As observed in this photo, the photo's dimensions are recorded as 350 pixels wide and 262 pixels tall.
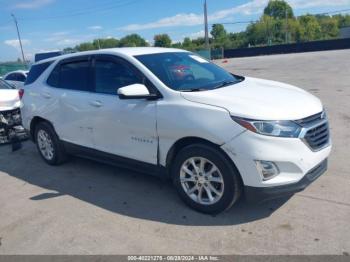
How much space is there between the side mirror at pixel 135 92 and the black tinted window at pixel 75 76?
127 cm

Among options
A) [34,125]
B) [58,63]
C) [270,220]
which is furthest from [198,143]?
[34,125]

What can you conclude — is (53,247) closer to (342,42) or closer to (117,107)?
(117,107)

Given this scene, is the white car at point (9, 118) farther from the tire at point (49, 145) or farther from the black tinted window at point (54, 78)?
the black tinted window at point (54, 78)

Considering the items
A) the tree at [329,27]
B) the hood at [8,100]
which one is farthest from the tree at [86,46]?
the tree at [329,27]

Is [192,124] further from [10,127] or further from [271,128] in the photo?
[10,127]

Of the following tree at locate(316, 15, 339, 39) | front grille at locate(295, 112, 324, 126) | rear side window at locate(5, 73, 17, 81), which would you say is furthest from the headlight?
tree at locate(316, 15, 339, 39)

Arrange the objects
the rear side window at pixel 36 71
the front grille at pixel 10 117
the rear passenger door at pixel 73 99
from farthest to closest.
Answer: the front grille at pixel 10 117
the rear side window at pixel 36 71
the rear passenger door at pixel 73 99

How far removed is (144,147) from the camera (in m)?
4.46

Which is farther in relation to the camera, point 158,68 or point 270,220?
point 158,68

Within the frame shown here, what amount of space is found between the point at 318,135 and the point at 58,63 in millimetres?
4139

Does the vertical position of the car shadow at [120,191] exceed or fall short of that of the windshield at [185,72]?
it falls short

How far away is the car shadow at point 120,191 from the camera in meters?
4.03

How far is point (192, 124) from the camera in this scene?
12.7 feet

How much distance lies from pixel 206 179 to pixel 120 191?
1465 millimetres
